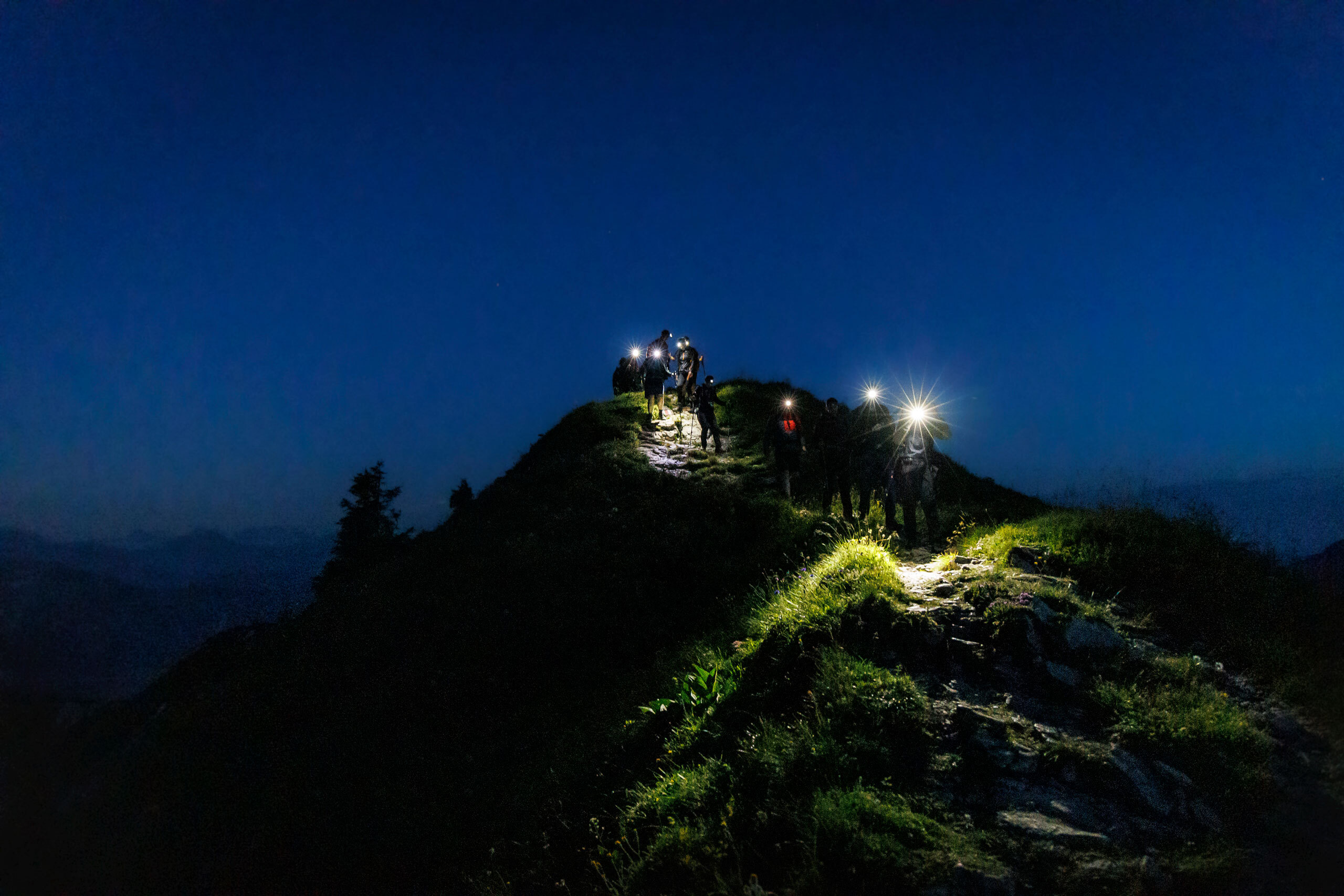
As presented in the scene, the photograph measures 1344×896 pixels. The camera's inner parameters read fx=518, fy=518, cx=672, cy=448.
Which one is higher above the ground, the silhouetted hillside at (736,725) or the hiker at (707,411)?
the hiker at (707,411)

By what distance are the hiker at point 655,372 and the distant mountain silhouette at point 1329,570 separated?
20.1 m

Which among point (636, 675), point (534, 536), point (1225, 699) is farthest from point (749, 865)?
point (534, 536)

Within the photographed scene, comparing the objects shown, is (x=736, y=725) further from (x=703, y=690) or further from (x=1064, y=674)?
(x=1064, y=674)

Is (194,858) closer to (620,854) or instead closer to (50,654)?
(620,854)

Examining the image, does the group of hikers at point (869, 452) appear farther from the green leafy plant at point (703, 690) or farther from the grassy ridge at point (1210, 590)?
the green leafy plant at point (703, 690)

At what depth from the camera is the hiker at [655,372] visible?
24219 mm

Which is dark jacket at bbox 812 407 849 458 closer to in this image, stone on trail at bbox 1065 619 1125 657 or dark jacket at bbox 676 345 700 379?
stone on trail at bbox 1065 619 1125 657

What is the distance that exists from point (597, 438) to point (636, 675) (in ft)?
45.6

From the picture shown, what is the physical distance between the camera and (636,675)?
10.9 meters

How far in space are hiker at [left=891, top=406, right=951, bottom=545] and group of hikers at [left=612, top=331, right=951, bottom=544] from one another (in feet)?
0.04

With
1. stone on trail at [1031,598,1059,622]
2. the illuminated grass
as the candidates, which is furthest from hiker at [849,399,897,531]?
stone on trail at [1031,598,1059,622]

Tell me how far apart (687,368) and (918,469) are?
14027mm

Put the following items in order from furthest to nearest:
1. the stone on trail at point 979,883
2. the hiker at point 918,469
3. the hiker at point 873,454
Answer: the hiker at point 873,454 < the hiker at point 918,469 < the stone on trail at point 979,883

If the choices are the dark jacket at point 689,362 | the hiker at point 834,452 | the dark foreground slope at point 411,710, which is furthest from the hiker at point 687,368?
the hiker at point 834,452
